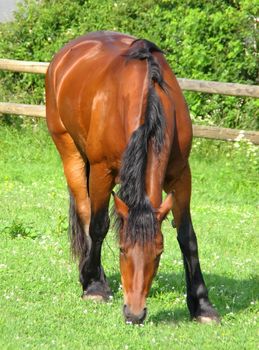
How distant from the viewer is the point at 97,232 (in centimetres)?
700

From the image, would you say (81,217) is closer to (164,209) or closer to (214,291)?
(214,291)

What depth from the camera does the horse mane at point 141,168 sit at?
18.7 feet

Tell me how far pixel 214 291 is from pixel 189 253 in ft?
2.17

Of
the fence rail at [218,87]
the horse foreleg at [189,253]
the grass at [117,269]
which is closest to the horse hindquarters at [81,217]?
the grass at [117,269]

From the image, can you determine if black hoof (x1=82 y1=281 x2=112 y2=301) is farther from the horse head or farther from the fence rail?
the fence rail

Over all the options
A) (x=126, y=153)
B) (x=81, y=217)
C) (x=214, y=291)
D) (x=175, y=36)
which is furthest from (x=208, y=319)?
(x=175, y=36)

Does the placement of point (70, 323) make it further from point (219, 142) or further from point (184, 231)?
point (219, 142)

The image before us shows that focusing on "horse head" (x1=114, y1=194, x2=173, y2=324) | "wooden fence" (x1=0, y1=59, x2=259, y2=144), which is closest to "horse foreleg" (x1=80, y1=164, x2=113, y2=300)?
"horse head" (x1=114, y1=194, x2=173, y2=324)

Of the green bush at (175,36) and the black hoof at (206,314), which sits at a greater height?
the black hoof at (206,314)

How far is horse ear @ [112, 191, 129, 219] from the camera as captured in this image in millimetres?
5801

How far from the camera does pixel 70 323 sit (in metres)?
6.24

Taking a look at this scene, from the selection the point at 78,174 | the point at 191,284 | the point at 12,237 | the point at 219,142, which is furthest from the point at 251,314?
the point at 219,142

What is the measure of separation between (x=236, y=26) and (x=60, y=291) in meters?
7.74

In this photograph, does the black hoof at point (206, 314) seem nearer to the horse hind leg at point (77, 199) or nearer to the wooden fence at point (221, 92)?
the horse hind leg at point (77, 199)
